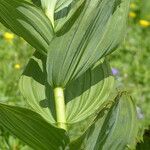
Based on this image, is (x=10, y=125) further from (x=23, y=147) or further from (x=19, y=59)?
(x=19, y=59)

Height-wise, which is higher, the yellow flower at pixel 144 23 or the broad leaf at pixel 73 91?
the yellow flower at pixel 144 23

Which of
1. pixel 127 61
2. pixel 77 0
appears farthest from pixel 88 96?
pixel 127 61

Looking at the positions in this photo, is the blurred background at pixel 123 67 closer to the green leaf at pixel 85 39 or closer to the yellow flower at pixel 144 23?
the yellow flower at pixel 144 23

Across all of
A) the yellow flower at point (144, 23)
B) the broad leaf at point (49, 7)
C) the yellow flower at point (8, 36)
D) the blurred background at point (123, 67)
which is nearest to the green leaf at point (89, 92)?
the broad leaf at point (49, 7)

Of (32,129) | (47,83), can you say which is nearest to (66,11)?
(47,83)

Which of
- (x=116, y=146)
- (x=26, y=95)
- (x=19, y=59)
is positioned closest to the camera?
(x=116, y=146)

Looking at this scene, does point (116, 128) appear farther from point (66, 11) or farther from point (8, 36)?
point (8, 36)
